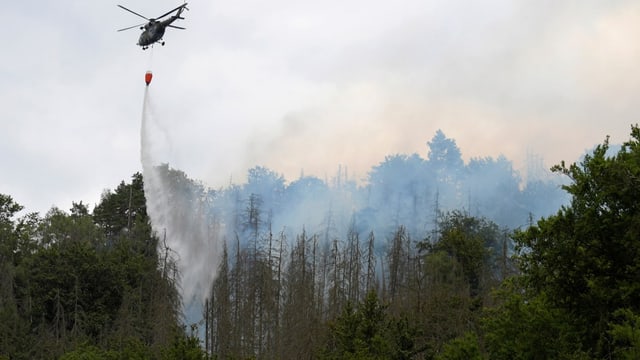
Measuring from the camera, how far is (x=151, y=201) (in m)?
78.4

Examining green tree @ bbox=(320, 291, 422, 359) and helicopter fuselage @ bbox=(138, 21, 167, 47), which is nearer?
green tree @ bbox=(320, 291, 422, 359)

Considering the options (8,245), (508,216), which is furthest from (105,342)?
(508,216)

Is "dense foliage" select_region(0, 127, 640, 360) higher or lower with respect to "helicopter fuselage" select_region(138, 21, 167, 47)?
lower

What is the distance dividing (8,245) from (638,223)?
214 ft

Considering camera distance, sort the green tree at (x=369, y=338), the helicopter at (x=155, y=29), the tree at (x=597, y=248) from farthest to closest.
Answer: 1. the helicopter at (x=155, y=29)
2. the green tree at (x=369, y=338)
3. the tree at (x=597, y=248)

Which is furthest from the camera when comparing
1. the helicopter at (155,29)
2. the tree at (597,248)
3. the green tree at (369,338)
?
the helicopter at (155,29)

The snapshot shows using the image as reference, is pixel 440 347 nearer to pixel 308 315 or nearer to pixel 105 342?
pixel 308 315

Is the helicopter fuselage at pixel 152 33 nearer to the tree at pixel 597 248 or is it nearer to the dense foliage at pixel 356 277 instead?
the dense foliage at pixel 356 277

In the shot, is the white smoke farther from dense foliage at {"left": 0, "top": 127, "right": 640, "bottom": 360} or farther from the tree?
the tree

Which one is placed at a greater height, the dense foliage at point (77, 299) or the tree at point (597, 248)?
the dense foliage at point (77, 299)

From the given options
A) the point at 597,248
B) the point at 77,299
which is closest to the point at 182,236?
the point at 77,299

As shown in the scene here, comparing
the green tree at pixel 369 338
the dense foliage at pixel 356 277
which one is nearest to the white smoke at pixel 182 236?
the dense foliage at pixel 356 277

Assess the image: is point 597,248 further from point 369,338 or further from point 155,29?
point 155,29

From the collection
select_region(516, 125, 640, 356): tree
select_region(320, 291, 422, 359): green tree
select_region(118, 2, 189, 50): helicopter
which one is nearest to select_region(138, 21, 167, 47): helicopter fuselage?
→ select_region(118, 2, 189, 50): helicopter
